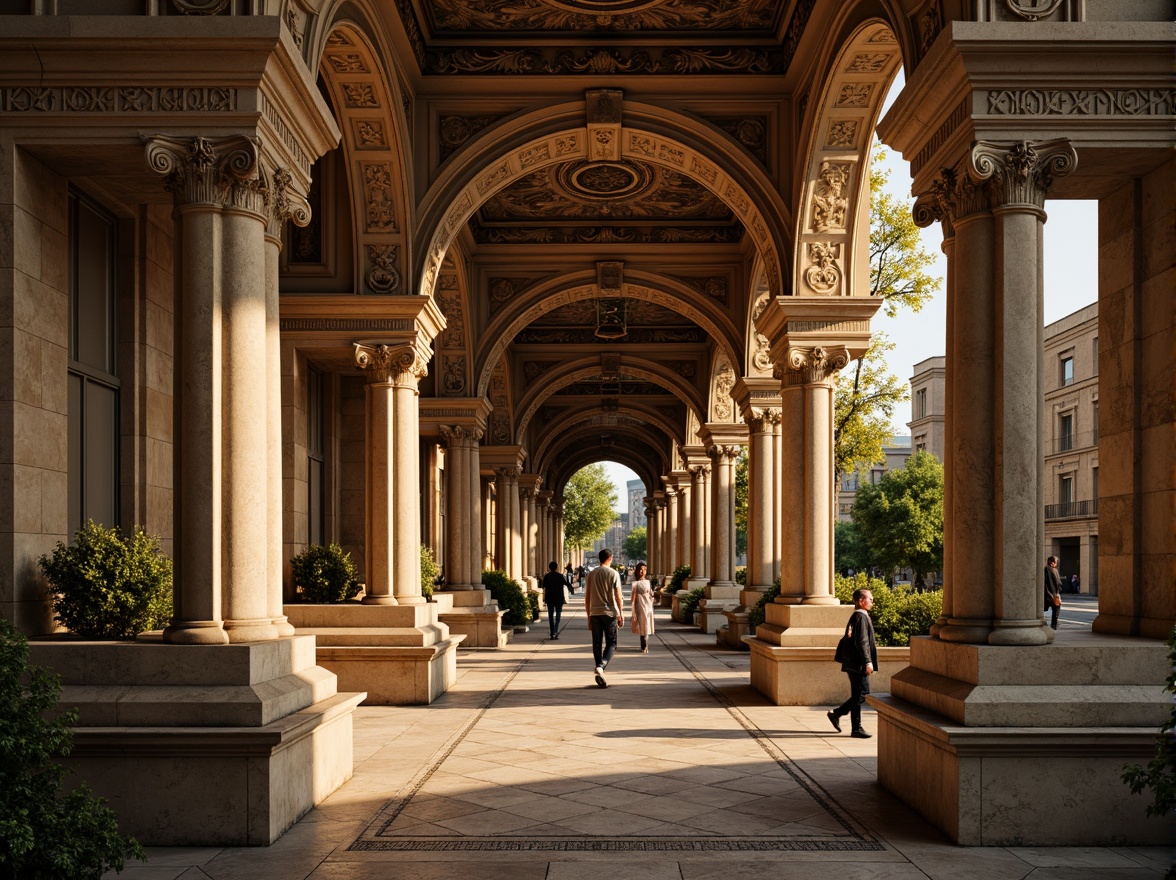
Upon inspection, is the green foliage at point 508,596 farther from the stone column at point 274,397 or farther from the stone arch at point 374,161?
the stone column at point 274,397

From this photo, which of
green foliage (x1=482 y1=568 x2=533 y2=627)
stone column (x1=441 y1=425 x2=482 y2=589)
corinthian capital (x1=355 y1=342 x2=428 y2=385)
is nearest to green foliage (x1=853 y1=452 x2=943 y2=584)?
green foliage (x1=482 y1=568 x2=533 y2=627)

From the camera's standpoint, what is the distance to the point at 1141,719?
632cm

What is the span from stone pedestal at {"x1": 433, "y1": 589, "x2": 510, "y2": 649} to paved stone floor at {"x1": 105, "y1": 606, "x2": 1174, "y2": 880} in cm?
818

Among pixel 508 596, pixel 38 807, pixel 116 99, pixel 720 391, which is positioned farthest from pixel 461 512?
pixel 38 807

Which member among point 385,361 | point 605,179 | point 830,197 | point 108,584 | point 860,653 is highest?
point 605,179

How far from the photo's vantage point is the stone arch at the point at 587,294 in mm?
20891

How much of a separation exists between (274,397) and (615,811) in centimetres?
364

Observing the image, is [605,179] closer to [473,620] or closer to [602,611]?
[602,611]

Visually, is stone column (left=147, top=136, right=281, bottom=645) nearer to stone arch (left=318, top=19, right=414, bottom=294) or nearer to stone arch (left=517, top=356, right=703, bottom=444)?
stone arch (left=318, top=19, right=414, bottom=294)

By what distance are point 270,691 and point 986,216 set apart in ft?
17.7

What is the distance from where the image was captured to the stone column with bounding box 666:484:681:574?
132 ft

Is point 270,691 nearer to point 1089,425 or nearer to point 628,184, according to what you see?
point 628,184

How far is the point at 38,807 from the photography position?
4766 mm

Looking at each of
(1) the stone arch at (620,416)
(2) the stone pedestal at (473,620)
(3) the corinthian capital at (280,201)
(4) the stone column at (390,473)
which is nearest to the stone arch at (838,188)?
(4) the stone column at (390,473)
